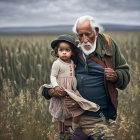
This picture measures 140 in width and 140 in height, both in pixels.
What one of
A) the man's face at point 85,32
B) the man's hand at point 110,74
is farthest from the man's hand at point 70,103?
the man's face at point 85,32

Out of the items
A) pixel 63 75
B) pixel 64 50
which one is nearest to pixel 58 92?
pixel 63 75

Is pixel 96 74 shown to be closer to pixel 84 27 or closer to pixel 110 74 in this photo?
pixel 110 74

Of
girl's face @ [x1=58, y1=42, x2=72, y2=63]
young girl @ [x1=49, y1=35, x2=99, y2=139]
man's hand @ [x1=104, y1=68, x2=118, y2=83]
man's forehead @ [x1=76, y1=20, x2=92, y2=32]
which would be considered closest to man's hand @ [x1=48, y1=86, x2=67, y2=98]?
young girl @ [x1=49, y1=35, x2=99, y2=139]

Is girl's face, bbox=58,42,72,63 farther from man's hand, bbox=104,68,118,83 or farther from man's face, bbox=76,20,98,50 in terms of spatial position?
man's hand, bbox=104,68,118,83

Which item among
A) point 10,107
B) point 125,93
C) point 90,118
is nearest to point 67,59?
point 90,118

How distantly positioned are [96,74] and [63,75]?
324 mm

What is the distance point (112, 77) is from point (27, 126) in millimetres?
1431

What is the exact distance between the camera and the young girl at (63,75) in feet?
7.69

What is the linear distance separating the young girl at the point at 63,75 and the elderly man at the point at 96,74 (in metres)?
0.07

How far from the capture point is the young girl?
234 centimetres

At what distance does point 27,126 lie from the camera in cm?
335

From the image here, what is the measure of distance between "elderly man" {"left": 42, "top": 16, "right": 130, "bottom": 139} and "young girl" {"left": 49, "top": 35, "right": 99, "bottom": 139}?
2.9 inches

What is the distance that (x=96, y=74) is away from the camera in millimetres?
2498

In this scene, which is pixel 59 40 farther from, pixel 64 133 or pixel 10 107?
pixel 10 107
